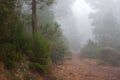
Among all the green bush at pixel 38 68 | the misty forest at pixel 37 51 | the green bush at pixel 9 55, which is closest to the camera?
the green bush at pixel 9 55

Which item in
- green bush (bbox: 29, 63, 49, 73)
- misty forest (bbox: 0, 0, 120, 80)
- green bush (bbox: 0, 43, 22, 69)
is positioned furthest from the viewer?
green bush (bbox: 29, 63, 49, 73)

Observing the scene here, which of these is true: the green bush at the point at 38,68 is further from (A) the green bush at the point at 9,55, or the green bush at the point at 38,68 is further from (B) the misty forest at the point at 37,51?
(A) the green bush at the point at 9,55

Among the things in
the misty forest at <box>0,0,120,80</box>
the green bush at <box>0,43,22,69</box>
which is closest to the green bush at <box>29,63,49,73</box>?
the misty forest at <box>0,0,120,80</box>

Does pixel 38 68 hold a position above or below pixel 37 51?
below

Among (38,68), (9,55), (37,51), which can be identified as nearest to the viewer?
(9,55)

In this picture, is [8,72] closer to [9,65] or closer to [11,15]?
[9,65]

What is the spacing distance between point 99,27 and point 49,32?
22730mm

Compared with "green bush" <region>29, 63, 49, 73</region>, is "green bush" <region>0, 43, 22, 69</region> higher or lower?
higher

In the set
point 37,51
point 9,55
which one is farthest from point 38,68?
point 9,55

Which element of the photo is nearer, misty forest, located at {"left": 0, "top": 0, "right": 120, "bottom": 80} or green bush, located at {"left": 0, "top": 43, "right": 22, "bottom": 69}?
green bush, located at {"left": 0, "top": 43, "right": 22, "bottom": 69}

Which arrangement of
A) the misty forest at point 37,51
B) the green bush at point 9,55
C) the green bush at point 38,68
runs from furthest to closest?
the green bush at point 38,68 → the misty forest at point 37,51 → the green bush at point 9,55

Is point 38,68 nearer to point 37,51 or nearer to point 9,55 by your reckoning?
point 37,51

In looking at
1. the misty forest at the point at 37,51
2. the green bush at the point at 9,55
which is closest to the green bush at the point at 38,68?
the misty forest at the point at 37,51

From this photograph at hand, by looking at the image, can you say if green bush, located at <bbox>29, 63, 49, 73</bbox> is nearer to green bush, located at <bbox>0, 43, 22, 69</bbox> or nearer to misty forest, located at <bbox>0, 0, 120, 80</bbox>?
misty forest, located at <bbox>0, 0, 120, 80</bbox>
